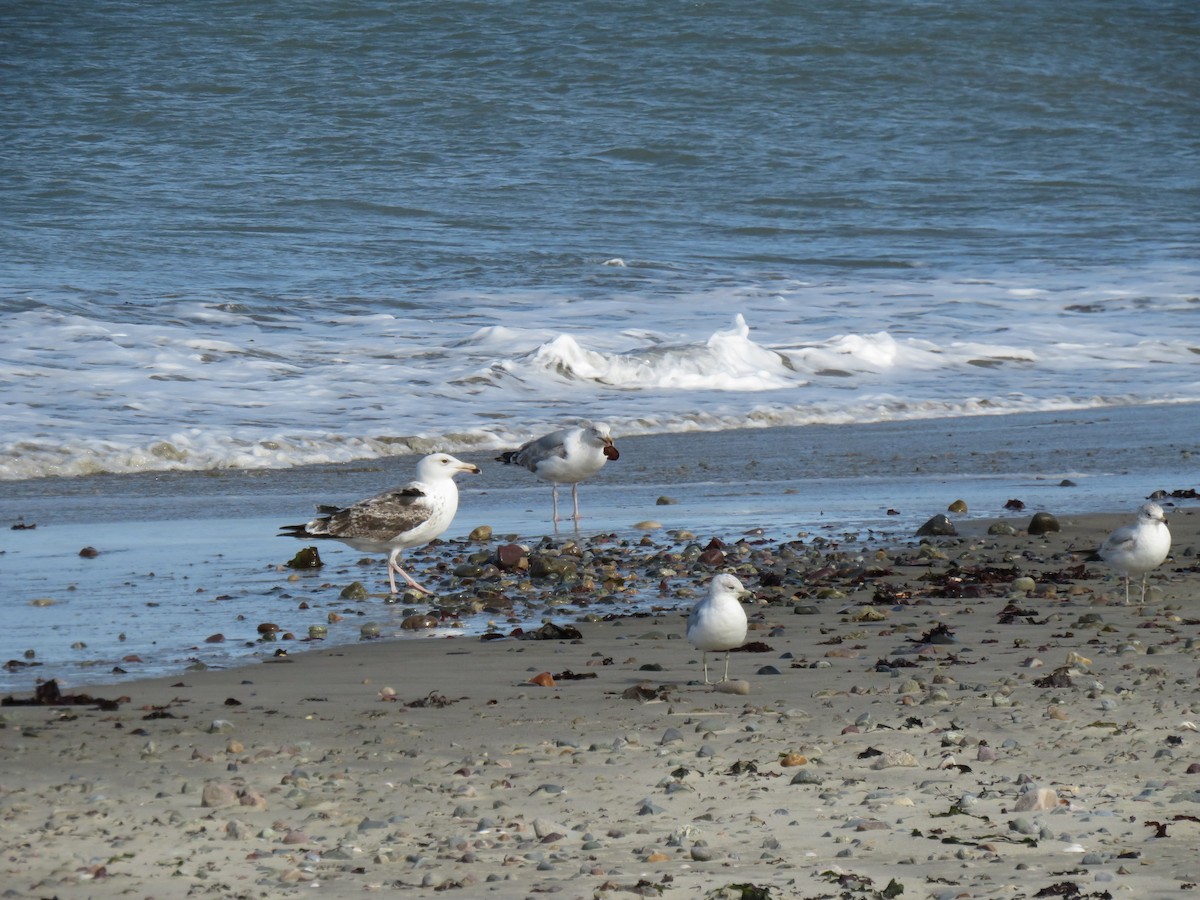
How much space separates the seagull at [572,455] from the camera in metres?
8.91

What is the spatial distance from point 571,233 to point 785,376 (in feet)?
30.1

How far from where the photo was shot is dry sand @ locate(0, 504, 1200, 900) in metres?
3.11

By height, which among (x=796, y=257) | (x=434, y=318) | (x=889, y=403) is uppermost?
(x=796, y=257)

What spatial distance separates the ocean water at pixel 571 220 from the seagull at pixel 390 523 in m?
3.44

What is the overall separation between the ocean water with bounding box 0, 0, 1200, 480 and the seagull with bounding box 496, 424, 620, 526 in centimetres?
218

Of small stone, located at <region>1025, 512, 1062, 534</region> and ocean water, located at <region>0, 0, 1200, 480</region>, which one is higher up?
ocean water, located at <region>0, 0, 1200, 480</region>

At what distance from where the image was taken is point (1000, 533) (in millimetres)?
7723

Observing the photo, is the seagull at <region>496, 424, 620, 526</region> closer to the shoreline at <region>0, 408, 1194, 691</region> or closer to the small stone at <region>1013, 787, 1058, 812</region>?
the shoreline at <region>0, 408, 1194, 691</region>

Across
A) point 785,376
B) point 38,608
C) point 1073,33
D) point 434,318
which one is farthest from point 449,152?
point 38,608

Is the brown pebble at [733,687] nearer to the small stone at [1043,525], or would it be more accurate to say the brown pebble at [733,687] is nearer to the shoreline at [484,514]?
the shoreline at [484,514]

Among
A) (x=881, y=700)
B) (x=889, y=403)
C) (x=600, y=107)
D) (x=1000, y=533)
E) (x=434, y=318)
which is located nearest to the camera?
(x=881, y=700)

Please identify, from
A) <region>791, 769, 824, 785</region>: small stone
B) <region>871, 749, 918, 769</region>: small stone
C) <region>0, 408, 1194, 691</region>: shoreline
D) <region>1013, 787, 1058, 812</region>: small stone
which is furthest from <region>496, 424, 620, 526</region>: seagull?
<region>1013, 787, 1058, 812</region>: small stone

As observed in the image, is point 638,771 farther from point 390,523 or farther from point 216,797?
point 390,523

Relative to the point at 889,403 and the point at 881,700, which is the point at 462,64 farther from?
the point at 881,700
